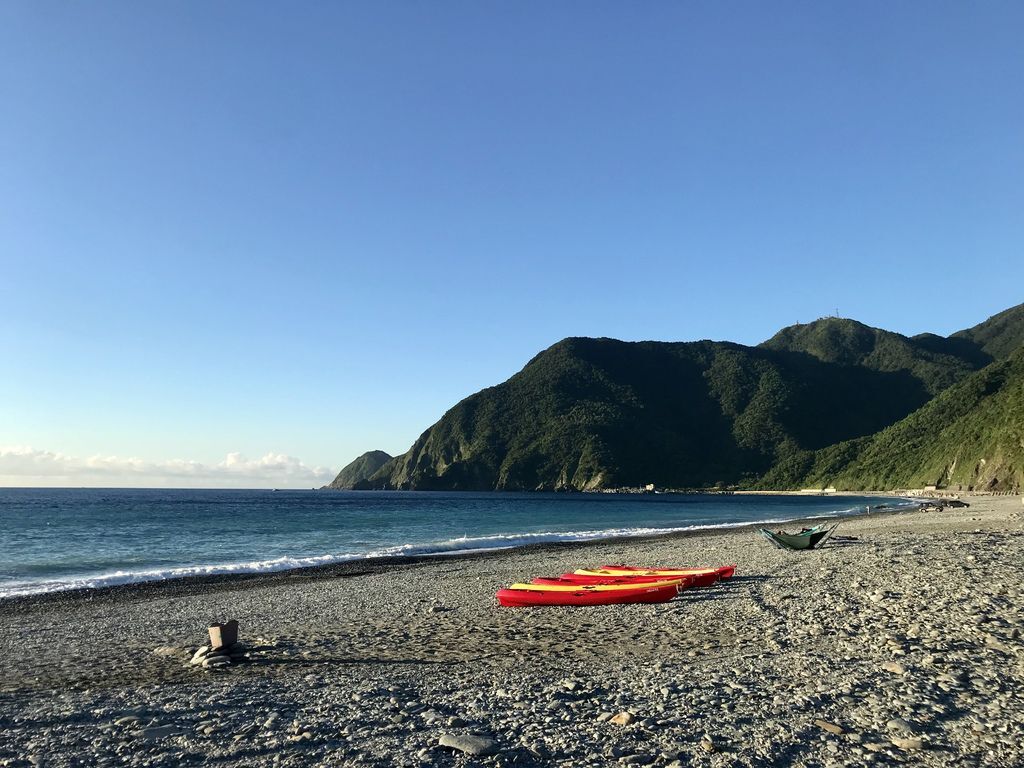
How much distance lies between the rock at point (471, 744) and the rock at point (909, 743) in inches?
144

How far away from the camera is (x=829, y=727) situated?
662 cm

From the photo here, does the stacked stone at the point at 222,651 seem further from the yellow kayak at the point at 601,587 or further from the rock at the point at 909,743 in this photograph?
the rock at the point at 909,743

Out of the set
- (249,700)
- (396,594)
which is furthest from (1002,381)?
(249,700)

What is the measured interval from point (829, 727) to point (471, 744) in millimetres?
3460

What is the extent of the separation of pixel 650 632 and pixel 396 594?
9.38 metres

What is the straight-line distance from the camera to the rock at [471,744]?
20.2ft

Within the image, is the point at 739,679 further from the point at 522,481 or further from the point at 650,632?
the point at 522,481

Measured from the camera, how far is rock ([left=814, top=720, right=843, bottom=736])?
6535mm

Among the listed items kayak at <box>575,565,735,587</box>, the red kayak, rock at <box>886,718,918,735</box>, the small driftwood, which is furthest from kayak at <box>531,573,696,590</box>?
rock at <box>886,718,918,735</box>

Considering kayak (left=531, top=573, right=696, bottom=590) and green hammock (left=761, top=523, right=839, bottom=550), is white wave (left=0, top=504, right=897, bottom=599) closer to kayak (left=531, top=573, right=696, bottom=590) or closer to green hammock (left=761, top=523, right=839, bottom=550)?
kayak (left=531, top=573, right=696, bottom=590)

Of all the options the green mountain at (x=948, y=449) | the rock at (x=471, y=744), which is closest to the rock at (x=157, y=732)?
the rock at (x=471, y=744)

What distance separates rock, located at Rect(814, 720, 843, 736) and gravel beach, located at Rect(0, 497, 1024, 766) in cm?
4

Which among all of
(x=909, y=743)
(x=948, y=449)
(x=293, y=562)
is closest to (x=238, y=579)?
(x=293, y=562)

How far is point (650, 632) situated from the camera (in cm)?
1202
